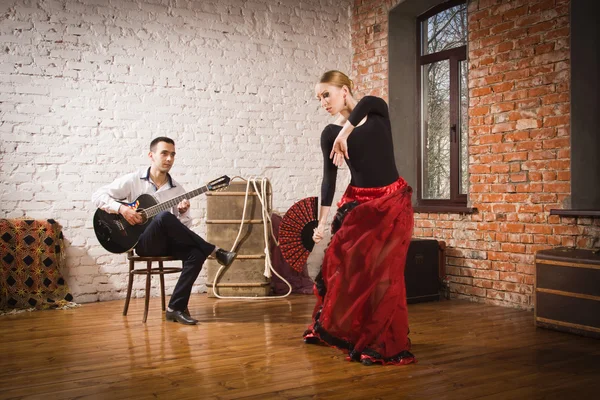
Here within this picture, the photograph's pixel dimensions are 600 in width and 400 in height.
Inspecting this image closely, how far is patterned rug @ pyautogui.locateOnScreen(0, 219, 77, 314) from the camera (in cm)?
475

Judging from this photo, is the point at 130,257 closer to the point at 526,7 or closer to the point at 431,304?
the point at 431,304

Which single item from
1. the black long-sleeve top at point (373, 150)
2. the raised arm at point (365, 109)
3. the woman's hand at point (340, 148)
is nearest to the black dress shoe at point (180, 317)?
the black long-sleeve top at point (373, 150)

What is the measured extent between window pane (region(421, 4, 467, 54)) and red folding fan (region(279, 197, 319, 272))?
2.23 metres

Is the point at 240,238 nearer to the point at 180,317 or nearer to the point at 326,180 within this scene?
the point at 180,317

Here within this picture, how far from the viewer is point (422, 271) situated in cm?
513

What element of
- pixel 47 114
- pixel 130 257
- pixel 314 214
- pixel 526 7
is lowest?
pixel 130 257

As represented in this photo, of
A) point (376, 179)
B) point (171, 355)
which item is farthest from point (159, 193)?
point (376, 179)

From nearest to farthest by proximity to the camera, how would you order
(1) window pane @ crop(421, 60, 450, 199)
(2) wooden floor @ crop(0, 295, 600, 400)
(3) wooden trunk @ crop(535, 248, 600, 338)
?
(2) wooden floor @ crop(0, 295, 600, 400) → (3) wooden trunk @ crop(535, 248, 600, 338) → (1) window pane @ crop(421, 60, 450, 199)

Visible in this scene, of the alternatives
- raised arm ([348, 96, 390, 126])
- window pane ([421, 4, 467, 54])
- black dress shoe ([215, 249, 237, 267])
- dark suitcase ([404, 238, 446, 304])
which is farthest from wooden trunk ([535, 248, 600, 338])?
window pane ([421, 4, 467, 54])

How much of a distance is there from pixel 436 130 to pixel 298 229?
6.40 ft

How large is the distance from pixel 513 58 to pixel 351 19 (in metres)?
2.09

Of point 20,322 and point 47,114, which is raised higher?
point 47,114

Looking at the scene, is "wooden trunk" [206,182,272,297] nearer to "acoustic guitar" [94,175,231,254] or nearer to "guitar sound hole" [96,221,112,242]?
"acoustic guitar" [94,175,231,254]

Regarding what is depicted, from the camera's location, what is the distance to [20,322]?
437 centimetres
